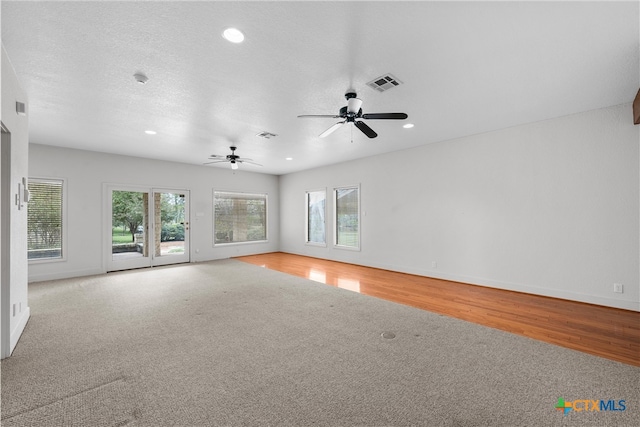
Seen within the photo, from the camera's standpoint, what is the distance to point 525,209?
4.21 meters

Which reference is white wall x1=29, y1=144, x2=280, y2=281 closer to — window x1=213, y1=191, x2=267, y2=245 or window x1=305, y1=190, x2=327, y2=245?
window x1=213, y1=191, x2=267, y2=245

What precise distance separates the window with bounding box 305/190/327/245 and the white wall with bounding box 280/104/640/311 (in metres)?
2.03

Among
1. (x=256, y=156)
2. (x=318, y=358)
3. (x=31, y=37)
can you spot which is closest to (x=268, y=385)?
(x=318, y=358)

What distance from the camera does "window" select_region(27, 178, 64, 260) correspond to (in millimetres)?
5113

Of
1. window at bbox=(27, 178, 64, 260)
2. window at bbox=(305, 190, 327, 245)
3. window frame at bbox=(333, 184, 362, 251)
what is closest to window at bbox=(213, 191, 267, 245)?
window at bbox=(305, 190, 327, 245)

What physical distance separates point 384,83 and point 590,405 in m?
3.12

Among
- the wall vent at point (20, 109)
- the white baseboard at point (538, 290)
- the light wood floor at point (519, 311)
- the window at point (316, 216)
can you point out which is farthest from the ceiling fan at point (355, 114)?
the window at point (316, 216)

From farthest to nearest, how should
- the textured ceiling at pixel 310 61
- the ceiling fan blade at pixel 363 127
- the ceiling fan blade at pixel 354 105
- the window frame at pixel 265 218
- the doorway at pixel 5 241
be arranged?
1. the window frame at pixel 265 218
2. the ceiling fan blade at pixel 363 127
3. the ceiling fan blade at pixel 354 105
4. the doorway at pixel 5 241
5. the textured ceiling at pixel 310 61

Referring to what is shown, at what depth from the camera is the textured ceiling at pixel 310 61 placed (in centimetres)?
192

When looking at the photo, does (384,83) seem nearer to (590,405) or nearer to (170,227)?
(590,405)

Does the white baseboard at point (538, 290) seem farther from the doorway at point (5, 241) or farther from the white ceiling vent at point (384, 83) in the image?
the doorway at point (5, 241)

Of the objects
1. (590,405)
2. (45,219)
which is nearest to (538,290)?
(590,405)

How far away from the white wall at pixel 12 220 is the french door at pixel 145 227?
3.47 meters

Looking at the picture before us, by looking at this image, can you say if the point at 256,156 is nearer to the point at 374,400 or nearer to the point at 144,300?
the point at 144,300
